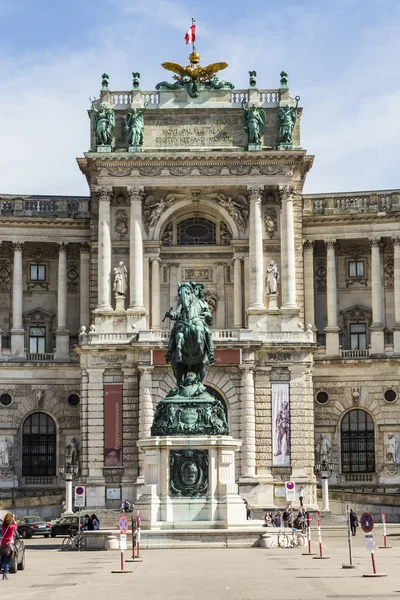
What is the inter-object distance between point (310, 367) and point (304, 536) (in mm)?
25257

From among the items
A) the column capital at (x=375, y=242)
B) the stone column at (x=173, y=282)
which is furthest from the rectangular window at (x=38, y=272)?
the column capital at (x=375, y=242)

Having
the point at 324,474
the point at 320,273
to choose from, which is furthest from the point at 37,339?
the point at 324,474

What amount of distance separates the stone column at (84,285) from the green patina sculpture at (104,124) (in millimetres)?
7548

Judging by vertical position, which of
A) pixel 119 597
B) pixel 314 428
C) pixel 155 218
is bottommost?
pixel 119 597

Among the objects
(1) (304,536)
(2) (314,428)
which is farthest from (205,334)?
(2) (314,428)

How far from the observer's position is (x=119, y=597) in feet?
98.1

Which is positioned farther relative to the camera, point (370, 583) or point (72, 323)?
point (72, 323)

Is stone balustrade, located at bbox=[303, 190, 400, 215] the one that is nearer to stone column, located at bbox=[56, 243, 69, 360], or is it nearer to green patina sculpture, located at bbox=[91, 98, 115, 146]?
green patina sculpture, located at bbox=[91, 98, 115, 146]

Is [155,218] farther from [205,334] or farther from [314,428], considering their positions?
[205,334]

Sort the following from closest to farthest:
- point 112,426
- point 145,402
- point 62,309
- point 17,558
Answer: point 17,558, point 145,402, point 112,426, point 62,309

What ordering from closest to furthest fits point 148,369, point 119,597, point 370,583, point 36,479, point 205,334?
point 119,597 → point 370,583 → point 205,334 → point 148,369 → point 36,479

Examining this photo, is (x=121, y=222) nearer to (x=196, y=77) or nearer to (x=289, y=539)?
(x=196, y=77)

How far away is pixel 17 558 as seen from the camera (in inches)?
1506

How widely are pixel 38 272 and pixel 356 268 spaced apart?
20000 mm
